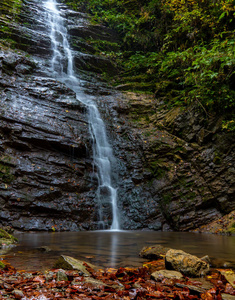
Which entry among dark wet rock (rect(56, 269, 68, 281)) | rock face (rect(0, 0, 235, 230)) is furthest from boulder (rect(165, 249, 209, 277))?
rock face (rect(0, 0, 235, 230))

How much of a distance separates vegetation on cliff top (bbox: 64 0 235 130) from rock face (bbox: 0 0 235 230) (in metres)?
0.81

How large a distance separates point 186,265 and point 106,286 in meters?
1.02

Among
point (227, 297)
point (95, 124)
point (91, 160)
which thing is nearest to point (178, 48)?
point (95, 124)

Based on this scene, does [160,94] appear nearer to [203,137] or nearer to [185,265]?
[203,137]

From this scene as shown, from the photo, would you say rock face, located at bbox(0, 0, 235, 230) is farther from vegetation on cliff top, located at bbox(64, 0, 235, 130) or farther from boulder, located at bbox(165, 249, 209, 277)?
boulder, located at bbox(165, 249, 209, 277)

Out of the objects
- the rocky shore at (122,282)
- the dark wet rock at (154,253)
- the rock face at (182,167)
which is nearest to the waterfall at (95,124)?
the rock face at (182,167)

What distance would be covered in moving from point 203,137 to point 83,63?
8.94 metres

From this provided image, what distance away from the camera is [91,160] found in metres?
9.16

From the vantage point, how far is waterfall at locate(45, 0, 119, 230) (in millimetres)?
8440

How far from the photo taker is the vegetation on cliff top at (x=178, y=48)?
878 centimetres

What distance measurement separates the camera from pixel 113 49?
17.0m

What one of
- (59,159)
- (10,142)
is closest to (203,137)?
(59,159)

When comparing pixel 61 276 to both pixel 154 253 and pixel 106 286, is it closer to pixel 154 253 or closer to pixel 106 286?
pixel 106 286

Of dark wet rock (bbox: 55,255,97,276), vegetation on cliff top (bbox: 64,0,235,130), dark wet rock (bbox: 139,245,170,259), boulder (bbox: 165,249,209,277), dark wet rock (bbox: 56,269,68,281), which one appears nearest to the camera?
dark wet rock (bbox: 56,269,68,281)
